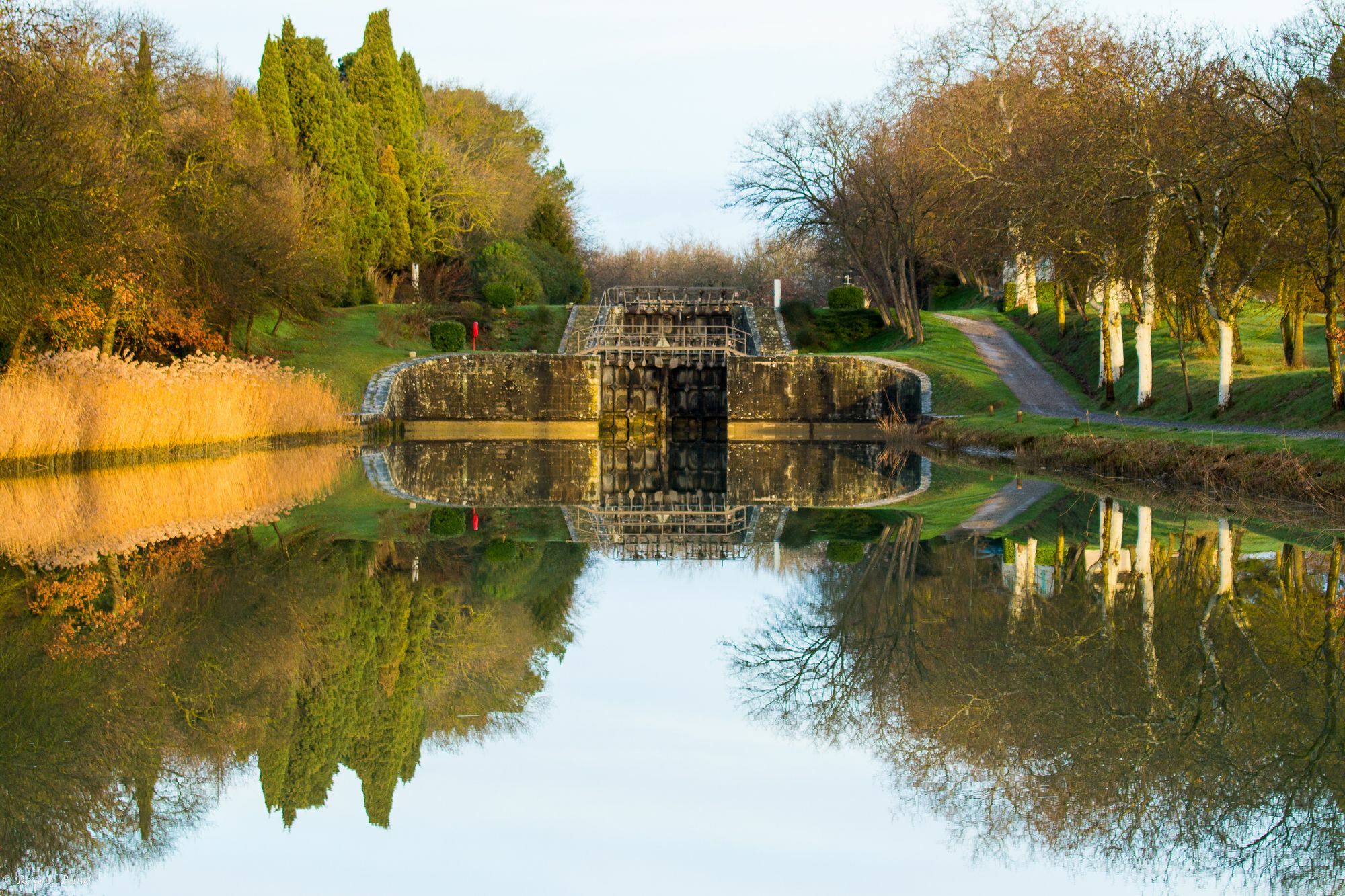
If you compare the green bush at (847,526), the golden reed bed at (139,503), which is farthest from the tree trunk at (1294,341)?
the golden reed bed at (139,503)

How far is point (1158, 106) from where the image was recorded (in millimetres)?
23719

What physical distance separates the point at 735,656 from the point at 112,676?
3310mm

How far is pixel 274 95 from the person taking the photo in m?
39.9

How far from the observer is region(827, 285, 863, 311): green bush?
4694 centimetres

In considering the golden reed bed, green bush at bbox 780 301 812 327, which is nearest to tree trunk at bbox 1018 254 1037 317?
green bush at bbox 780 301 812 327

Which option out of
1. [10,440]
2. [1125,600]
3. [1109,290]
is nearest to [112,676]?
[1125,600]

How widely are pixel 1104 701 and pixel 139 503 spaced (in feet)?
37.4

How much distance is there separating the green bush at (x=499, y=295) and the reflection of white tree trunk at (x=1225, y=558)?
109 ft

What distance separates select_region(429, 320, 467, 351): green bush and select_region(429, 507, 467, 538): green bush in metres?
23.6

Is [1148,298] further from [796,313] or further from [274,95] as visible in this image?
[274,95]

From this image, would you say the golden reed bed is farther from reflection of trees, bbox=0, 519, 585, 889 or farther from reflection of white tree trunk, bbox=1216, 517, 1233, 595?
reflection of white tree trunk, bbox=1216, 517, 1233, 595

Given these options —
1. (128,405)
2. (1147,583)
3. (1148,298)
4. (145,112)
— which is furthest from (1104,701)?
(145,112)

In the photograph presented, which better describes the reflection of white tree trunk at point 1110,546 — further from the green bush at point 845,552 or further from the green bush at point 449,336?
the green bush at point 449,336

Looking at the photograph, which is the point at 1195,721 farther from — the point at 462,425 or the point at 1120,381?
the point at 462,425
